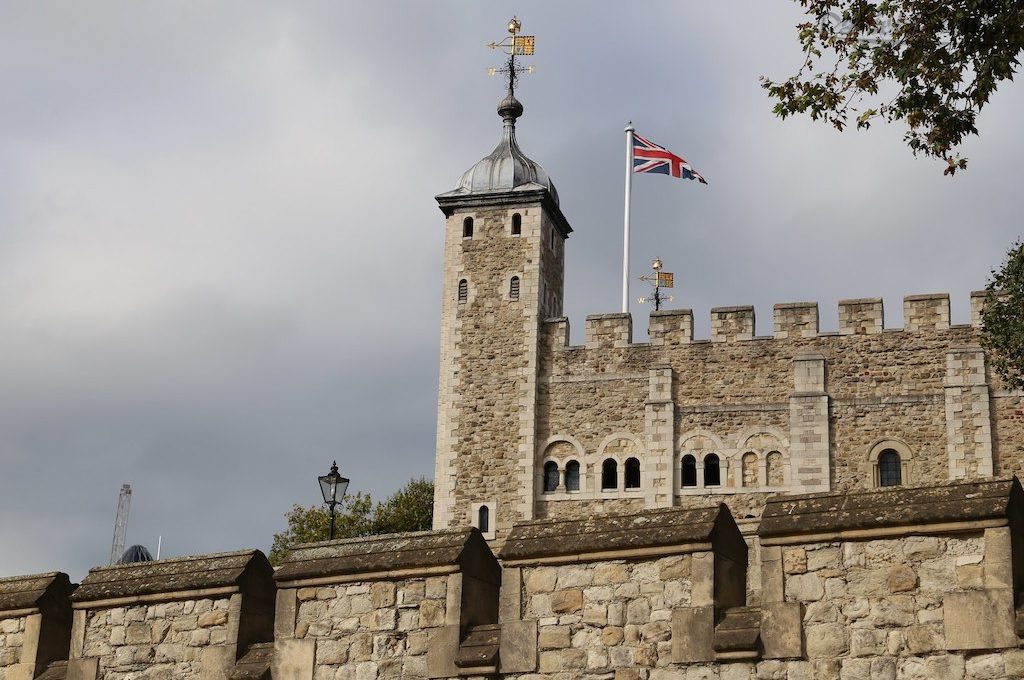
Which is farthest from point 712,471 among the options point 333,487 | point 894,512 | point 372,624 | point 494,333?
point 894,512

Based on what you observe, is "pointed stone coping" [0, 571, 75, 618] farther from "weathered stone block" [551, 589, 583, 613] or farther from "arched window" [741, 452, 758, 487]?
"arched window" [741, 452, 758, 487]

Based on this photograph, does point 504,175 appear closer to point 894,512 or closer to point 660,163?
point 660,163

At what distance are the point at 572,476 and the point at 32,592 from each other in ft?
90.4

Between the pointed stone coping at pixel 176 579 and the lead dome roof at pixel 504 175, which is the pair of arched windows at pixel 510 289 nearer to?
the lead dome roof at pixel 504 175

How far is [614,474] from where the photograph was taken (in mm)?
37812

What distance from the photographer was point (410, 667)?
946cm

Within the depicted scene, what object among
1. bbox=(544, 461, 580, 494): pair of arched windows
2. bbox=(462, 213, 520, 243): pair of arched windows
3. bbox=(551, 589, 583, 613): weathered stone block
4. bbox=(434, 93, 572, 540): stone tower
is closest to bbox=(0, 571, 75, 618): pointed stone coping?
bbox=(551, 589, 583, 613): weathered stone block

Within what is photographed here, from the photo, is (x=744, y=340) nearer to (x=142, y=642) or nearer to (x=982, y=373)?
(x=982, y=373)

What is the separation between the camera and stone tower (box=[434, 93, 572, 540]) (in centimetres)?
3838

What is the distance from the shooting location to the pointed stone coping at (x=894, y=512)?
8.10 metres

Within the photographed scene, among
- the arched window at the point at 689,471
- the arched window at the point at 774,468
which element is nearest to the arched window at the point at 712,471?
the arched window at the point at 689,471

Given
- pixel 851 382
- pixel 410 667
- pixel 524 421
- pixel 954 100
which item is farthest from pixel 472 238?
pixel 410 667

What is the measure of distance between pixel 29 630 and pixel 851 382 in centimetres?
2798

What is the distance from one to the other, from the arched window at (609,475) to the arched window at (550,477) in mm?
1112
